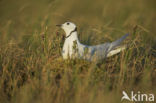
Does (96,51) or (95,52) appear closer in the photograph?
(95,52)

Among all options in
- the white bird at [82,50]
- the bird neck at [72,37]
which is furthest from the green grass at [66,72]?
the bird neck at [72,37]

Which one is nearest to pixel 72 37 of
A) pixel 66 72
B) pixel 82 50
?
pixel 82 50

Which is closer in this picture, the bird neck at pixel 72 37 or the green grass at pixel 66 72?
the green grass at pixel 66 72

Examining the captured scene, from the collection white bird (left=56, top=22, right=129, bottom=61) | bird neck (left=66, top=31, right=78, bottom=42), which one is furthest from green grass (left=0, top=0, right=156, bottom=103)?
bird neck (left=66, top=31, right=78, bottom=42)

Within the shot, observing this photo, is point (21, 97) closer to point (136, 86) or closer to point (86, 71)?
point (86, 71)

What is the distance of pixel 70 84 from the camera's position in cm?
414

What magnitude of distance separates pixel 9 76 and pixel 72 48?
1.00 m

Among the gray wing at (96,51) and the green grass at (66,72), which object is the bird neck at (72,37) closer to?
the gray wing at (96,51)

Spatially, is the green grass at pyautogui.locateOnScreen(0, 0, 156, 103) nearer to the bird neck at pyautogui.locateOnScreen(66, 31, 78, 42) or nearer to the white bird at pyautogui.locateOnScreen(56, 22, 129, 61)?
the white bird at pyautogui.locateOnScreen(56, 22, 129, 61)

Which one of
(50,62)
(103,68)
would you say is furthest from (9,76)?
(103,68)

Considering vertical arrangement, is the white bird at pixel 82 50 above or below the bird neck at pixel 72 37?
below

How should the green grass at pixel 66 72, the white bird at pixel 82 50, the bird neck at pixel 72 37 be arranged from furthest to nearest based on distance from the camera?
the bird neck at pixel 72 37 < the white bird at pixel 82 50 < the green grass at pixel 66 72

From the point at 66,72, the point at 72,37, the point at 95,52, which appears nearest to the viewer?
the point at 66,72

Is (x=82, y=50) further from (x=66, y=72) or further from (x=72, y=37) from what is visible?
(x=66, y=72)
